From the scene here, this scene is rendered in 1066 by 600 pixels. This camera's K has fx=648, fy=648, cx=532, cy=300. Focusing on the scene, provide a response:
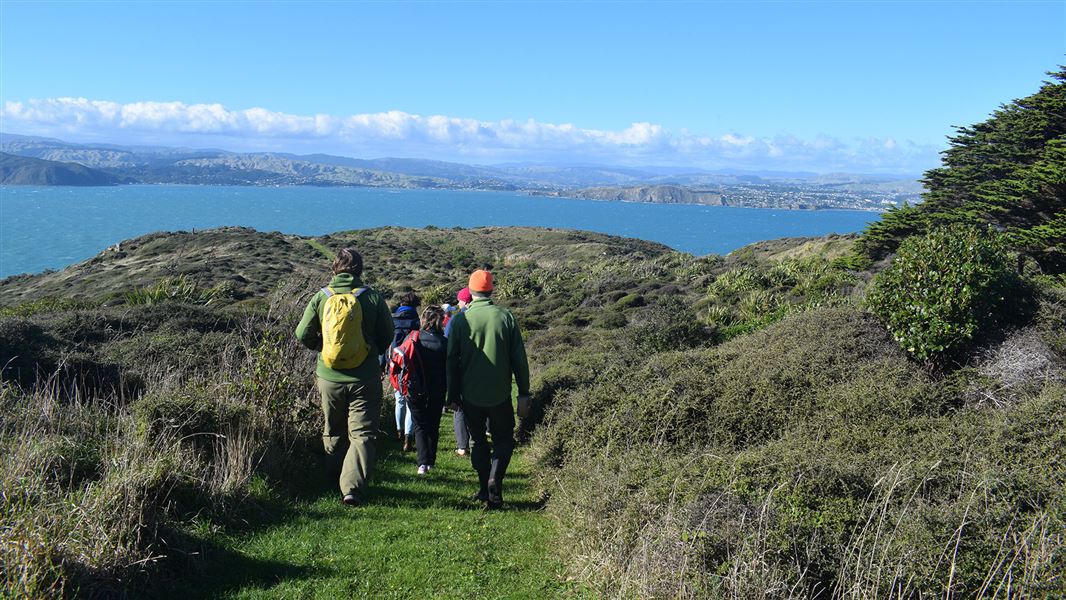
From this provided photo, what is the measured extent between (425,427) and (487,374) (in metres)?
1.29

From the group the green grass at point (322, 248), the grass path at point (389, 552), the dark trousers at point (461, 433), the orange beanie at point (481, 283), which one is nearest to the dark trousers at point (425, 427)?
the grass path at point (389, 552)

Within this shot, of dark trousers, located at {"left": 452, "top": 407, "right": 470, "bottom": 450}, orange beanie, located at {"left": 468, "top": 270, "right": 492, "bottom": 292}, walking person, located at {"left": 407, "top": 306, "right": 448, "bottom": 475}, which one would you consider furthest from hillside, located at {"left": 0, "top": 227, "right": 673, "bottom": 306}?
orange beanie, located at {"left": 468, "top": 270, "right": 492, "bottom": 292}

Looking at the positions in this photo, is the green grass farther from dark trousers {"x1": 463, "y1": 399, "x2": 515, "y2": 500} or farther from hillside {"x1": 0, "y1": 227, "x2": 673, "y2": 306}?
dark trousers {"x1": 463, "y1": 399, "x2": 515, "y2": 500}

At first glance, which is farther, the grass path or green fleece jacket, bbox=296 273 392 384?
green fleece jacket, bbox=296 273 392 384

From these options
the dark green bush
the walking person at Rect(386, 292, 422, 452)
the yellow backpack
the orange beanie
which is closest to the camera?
the yellow backpack

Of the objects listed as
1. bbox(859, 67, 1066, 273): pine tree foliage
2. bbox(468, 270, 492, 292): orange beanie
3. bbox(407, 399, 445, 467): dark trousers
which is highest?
bbox(859, 67, 1066, 273): pine tree foliage

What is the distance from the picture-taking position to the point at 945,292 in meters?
7.03

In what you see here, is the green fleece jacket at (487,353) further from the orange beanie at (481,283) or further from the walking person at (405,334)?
the walking person at (405,334)

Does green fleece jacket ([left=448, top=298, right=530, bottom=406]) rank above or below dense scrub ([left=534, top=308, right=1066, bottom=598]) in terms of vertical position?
above

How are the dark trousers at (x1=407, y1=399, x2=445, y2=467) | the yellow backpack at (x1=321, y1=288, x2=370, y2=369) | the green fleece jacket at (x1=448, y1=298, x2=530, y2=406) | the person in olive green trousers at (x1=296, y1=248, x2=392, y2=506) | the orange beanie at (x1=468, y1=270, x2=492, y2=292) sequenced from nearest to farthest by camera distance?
the yellow backpack at (x1=321, y1=288, x2=370, y2=369) → the person in olive green trousers at (x1=296, y1=248, x2=392, y2=506) → the green fleece jacket at (x1=448, y1=298, x2=530, y2=406) → the orange beanie at (x1=468, y1=270, x2=492, y2=292) → the dark trousers at (x1=407, y1=399, x2=445, y2=467)

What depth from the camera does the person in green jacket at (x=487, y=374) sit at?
5.44 meters

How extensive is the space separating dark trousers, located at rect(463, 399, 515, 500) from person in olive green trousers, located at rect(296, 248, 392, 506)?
32.6 inches

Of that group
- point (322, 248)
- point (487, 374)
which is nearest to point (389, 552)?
point (487, 374)

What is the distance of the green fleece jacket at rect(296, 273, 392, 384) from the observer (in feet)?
17.2
